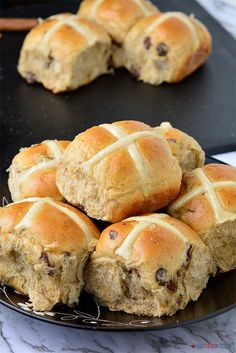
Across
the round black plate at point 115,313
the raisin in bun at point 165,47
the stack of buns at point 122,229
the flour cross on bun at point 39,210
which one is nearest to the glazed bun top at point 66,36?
the raisin in bun at point 165,47

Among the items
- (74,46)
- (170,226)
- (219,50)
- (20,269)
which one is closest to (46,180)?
(20,269)

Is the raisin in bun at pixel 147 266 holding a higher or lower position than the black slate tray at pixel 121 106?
higher

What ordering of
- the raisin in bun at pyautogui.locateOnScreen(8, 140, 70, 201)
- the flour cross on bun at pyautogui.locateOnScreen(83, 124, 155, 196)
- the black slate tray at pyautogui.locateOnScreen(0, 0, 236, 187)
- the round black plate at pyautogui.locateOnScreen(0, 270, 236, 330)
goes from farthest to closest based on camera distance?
the black slate tray at pyautogui.locateOnScreen(0, 0, 236, 187)
the raisin in bun at pyautogui.locateOnScreen(8, 140, 70, 201)
the flour cross on bun at pyautogui.locateOnScreen(83, 124, 155, 196)
the round black plate at pyautogui.locateOnScreen(0, 270, 236, 330)

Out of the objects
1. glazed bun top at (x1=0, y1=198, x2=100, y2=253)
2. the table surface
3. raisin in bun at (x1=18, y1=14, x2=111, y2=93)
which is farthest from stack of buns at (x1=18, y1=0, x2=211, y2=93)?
the table surface

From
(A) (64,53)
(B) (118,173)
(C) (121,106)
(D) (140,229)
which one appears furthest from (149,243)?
(A) (64,53)

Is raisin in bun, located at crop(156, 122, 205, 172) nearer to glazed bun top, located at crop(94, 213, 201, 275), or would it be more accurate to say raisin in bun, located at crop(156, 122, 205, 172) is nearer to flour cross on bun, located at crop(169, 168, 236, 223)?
flour cross on bun, located at crop(169, 168, 236, 223)

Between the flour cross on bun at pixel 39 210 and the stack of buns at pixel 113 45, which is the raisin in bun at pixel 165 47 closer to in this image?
the stack of buns at pixel 113 45
